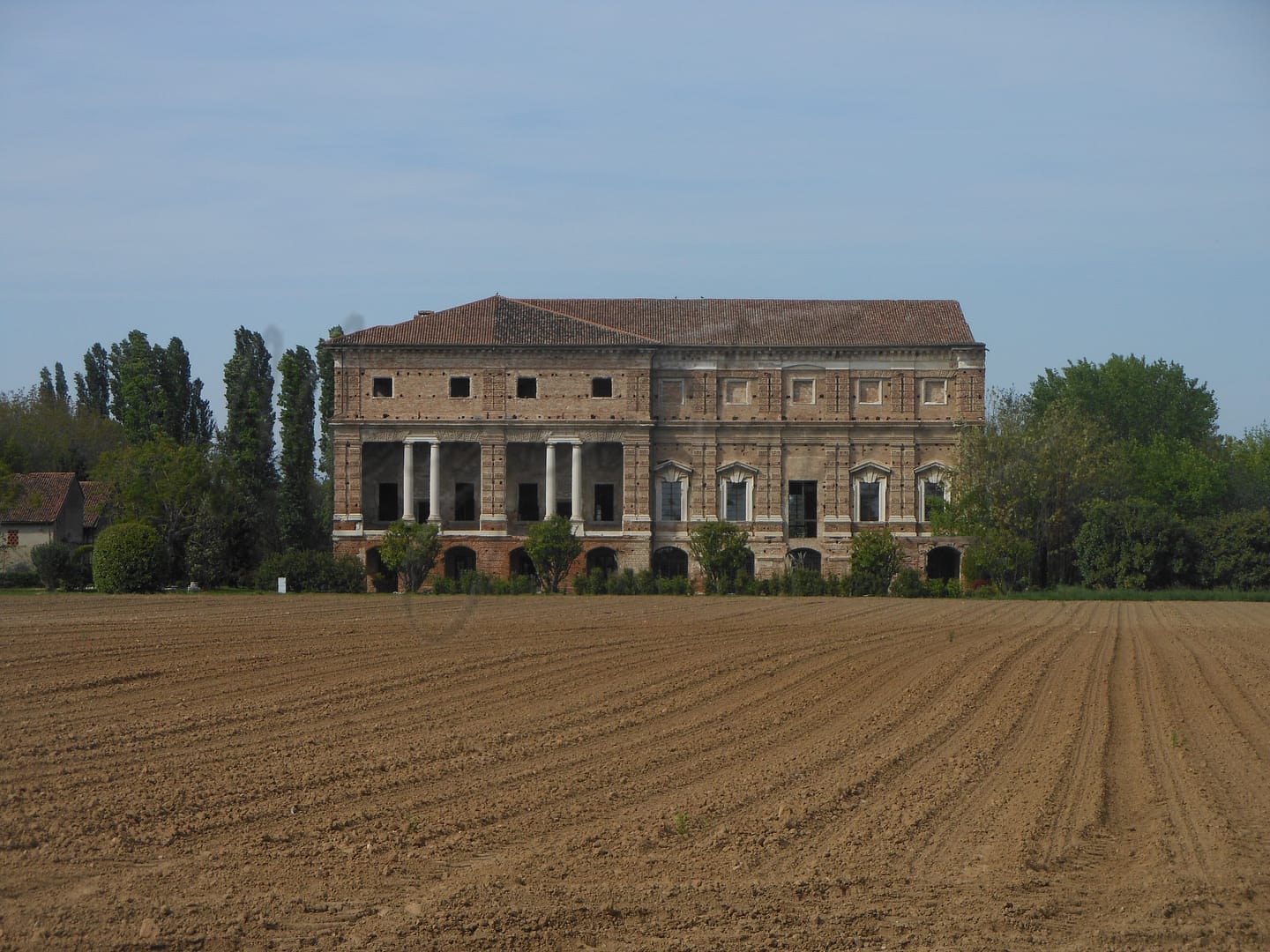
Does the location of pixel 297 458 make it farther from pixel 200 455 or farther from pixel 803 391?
pixel 803 391

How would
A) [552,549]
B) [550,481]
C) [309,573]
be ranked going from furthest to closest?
[550,481]
[552,549]
[309,573]

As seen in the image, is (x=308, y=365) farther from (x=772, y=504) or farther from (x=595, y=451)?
(x=772, y=504)

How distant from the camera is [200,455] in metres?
55.5

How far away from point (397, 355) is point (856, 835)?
47.9 m

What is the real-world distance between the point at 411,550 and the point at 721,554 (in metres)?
11.1

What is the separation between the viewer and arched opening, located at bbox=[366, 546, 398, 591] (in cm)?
5481

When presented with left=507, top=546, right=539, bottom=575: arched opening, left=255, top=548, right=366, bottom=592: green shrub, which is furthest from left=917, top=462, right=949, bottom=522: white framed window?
left=255, top=548, right=366, bottom=592: green shrub

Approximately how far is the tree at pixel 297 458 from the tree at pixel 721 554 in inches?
752

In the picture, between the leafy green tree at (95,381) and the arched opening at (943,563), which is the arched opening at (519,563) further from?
the leafy green tree at (95,381)

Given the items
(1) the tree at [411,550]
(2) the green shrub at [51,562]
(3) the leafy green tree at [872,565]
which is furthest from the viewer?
(1) the tree at [411,550]

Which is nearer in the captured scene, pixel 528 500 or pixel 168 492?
pixel 168 492

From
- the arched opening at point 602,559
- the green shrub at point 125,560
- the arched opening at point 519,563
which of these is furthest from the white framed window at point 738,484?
the green shrub at point 125,560

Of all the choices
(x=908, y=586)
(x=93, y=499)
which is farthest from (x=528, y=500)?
(x=93, y=499)

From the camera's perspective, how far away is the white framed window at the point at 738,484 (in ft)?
192
